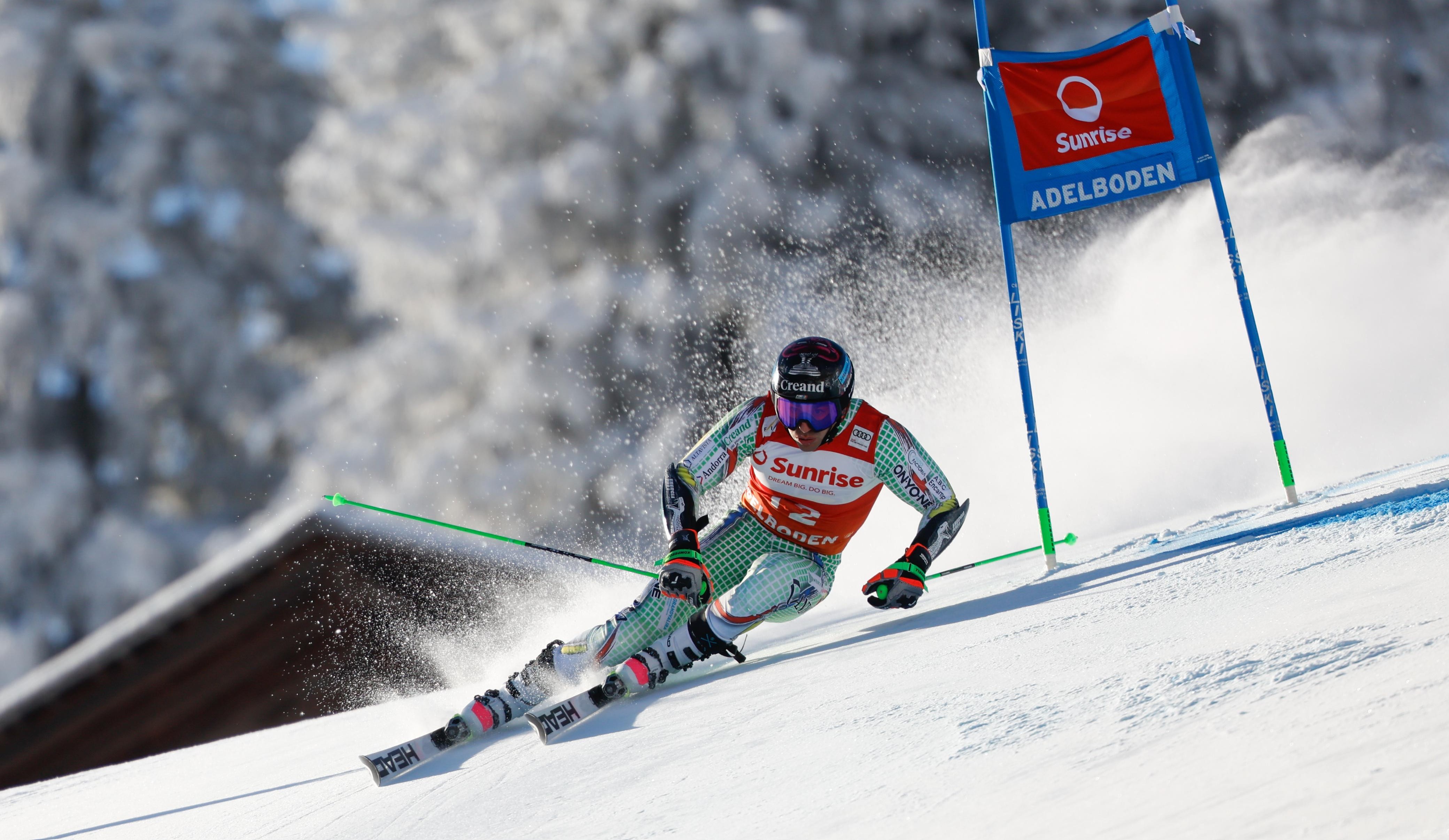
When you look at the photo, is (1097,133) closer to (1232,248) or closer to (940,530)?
(1232,248)

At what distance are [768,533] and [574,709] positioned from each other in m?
1.03

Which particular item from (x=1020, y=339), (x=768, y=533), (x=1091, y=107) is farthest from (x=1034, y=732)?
(x=1091, y=107)

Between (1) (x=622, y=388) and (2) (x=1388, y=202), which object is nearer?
(2) (x=1388, y=202)

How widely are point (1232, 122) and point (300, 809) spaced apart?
40.9ft

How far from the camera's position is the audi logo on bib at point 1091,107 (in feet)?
13.2

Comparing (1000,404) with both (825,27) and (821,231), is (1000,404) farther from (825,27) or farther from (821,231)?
(825,27)

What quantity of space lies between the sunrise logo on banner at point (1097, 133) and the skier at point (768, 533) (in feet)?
2.63

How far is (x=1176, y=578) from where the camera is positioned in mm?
2842

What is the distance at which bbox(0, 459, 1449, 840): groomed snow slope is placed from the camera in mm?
1343

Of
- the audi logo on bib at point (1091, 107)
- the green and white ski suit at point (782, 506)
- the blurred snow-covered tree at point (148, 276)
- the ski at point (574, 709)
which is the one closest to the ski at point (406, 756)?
the ski at point (574, 709)

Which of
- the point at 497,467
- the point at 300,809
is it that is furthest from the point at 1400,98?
the point at 300,809

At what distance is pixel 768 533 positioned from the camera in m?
3.69

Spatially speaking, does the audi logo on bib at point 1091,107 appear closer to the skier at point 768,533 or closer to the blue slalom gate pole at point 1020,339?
the blue slalom gate pole at point 1020,339

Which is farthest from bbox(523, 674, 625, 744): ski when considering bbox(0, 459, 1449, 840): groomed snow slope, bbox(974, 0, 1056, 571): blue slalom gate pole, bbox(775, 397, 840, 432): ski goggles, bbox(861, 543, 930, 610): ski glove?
bbox(974, 0, 1056, 571): blue slalom gate pole
